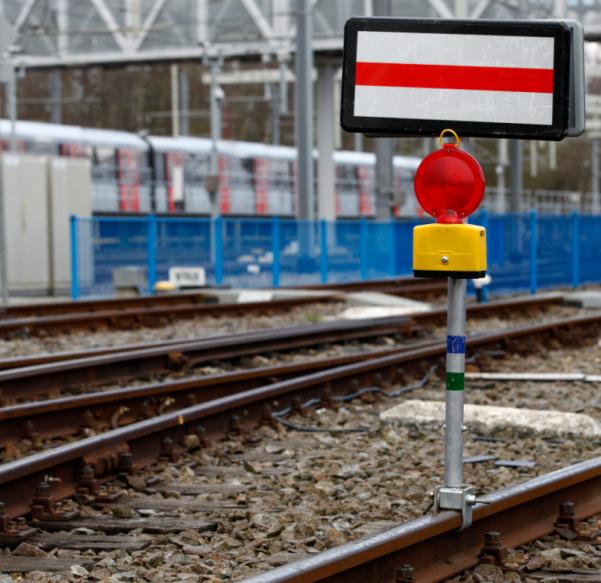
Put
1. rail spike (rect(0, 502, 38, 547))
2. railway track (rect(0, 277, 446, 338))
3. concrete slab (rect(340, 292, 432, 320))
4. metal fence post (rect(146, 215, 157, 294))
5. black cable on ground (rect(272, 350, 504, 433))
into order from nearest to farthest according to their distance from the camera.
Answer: rail spike (rect(0, 502, 38, 547))
black cable on ground (rect(272, 350, 504, 433))
railway track (rect(0, 277, 446, 338))
concrete slab (rect(340, 292, 432, 320))
metal fence post (rect(146, 215, 157, 294))

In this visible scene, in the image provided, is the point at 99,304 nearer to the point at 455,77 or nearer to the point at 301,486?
the point at 301,486

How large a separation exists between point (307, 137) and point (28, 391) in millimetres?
19594

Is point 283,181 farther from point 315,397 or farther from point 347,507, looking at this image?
point 347,507

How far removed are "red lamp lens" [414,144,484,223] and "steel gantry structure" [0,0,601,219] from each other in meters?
26.8

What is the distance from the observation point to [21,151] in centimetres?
3412

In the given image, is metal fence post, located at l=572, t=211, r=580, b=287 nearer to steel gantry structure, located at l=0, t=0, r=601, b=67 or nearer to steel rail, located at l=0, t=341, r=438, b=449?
steel gantry structure, located at l=0, t=0, r=601, b=67

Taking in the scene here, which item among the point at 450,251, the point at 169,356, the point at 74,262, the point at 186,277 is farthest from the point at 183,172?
the point at 450,251

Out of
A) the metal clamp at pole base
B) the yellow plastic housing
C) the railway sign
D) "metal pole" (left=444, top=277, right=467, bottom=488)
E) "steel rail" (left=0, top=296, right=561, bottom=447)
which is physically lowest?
"steel rail" (left=0, top=296, right=561, bottom=447)

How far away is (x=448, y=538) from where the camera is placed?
4852mm

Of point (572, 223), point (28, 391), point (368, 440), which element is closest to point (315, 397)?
point (368, 440)

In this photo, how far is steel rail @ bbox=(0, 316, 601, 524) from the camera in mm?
5855

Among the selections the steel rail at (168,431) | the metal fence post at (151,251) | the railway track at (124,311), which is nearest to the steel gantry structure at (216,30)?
the metal fence post at (151,251)

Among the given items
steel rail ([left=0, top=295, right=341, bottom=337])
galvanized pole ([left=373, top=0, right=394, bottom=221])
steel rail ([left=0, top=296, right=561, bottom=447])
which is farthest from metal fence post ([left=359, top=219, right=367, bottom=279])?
steel rail ([left=0, top=296, right=561, bottom=447])

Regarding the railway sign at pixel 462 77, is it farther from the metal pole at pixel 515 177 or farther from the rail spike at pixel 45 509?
the metal pole at pixel 515 177
